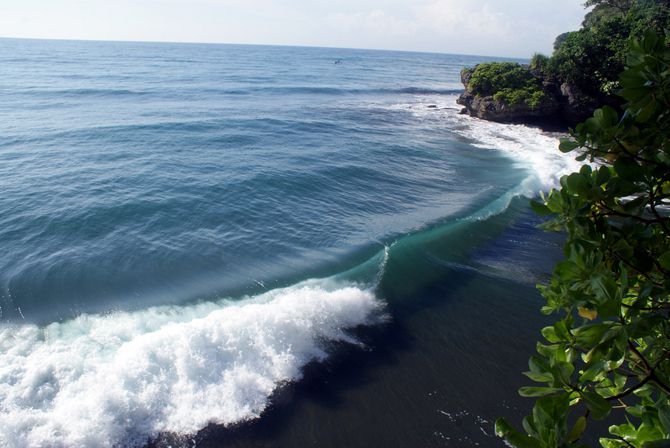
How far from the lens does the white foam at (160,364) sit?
8.67 meters

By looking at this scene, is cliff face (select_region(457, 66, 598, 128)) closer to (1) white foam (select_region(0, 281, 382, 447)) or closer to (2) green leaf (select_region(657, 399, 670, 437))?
(1) white foam (select_region(0, 281, 382, 447))

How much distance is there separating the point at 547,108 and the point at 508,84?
15.6 ft

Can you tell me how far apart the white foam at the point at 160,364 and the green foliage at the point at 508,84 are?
31.5m

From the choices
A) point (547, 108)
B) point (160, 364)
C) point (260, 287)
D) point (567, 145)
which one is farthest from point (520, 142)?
point (567, 145)

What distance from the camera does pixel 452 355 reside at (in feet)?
35.9

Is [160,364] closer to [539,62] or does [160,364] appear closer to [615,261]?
[615,261]

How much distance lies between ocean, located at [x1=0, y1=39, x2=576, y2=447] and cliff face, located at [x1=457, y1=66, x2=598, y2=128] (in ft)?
34.6

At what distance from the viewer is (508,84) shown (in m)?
39.2

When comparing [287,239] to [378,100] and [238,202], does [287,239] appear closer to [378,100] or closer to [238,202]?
[238,202]

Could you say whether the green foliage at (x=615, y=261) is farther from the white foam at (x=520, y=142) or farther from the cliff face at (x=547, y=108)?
the cliff face at (x=547, y=108)

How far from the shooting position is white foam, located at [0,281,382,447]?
867 centimetres

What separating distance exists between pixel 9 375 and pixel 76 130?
2408 cm

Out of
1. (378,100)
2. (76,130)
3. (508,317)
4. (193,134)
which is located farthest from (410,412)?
(378,100)

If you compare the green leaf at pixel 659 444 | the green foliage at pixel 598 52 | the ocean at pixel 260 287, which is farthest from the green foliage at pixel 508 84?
the green leaf at pixel 659 444
